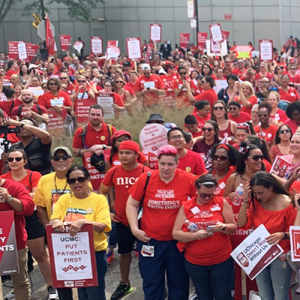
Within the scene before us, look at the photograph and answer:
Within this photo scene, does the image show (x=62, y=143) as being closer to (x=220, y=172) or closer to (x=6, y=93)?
(x=6, y=93)

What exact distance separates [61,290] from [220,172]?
2197 mm

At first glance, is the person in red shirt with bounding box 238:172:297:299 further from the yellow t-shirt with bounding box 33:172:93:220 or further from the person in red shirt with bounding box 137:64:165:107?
the person in red shirt with bounding box 137:64:165:107

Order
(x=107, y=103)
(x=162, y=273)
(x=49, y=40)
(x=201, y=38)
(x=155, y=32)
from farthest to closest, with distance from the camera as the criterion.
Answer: (x=201, y=38) < (x=155, y=32) < (x=49, y=40) < (x=107, y=103) < (x=162, y=273)

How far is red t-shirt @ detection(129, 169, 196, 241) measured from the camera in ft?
19.2

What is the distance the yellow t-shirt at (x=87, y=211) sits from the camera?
5754mm

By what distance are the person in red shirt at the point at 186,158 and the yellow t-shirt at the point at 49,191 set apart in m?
1.21

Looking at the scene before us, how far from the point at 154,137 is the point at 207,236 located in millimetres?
2433

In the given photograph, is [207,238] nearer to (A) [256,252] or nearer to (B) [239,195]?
(A) [256,252]

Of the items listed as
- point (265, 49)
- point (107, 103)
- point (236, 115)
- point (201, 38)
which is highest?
point (201, 38)

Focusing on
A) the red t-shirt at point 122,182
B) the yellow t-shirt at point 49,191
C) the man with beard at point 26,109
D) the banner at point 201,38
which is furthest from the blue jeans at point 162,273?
the banner at point 201,38

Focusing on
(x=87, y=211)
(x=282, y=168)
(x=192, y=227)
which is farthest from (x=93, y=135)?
(x=192, y=227)

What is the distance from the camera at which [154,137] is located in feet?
25.3

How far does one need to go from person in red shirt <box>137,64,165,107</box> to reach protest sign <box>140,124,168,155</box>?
19.8 feet

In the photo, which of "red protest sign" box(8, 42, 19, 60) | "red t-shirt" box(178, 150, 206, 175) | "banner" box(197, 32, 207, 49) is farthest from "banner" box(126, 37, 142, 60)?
"red t-shirt" box(178, 150, 206, 175)
